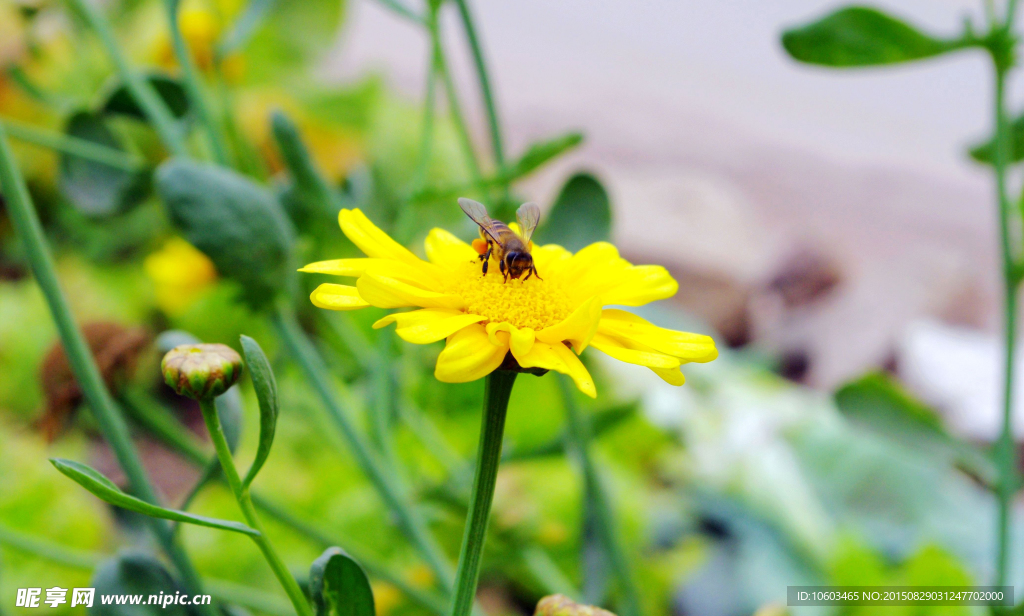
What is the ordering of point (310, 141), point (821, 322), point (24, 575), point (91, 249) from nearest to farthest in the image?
point (24, 575), point (91, 249), point (310, 141), point (821, 322)

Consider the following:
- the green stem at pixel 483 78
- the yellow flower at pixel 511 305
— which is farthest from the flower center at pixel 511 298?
the green stem at pixel 483 78

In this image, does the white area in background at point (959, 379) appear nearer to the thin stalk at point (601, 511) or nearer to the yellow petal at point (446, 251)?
the thin stalk at point (601, 511)

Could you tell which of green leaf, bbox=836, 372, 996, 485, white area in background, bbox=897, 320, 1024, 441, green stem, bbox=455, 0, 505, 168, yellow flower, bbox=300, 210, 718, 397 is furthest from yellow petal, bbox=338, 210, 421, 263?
white area in background, bbox=897, 320, 1024, 441

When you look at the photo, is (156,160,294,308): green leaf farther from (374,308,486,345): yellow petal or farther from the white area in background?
the white area in background

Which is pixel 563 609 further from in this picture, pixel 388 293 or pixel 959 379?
pixel 959 379

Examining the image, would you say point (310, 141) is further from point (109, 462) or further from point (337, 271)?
point (337, 271)

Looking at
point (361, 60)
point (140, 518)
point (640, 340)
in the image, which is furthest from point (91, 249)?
point (361, 60)
